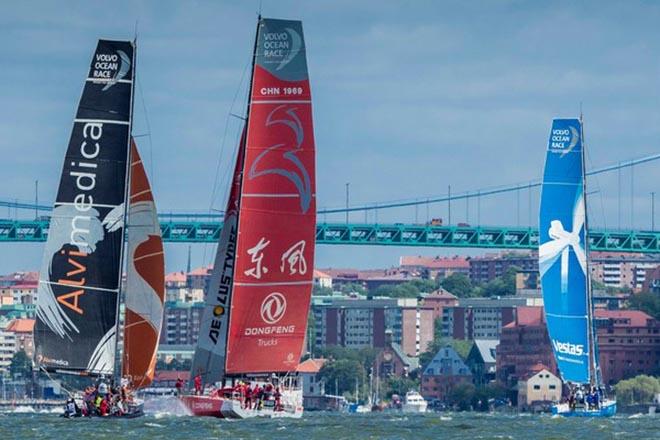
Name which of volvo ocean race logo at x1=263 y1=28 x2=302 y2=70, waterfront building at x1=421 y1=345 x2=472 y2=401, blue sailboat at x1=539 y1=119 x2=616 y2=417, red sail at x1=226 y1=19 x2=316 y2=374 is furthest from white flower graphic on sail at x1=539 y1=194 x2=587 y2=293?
waterfront building at x1=421 y1=345 x2=472 y2=401

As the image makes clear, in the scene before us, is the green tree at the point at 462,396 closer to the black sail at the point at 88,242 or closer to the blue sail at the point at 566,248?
the blue sail at the point at 566,248

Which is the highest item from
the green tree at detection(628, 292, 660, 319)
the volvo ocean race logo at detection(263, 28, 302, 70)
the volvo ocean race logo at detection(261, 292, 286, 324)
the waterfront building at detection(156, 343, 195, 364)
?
the green tree at detection(628, 292, 660, 319)

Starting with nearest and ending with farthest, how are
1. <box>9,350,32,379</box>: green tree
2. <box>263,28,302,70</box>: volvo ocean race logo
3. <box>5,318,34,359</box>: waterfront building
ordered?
1. <box>263,28,302,70</box>: volvo ocean race logo
2. <box>9,350,32,379</box>: green tree
3. <box>5,318,34,359</box>: waterfront building

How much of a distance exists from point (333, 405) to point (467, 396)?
228 inches

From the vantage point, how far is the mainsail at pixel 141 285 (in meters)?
32.1

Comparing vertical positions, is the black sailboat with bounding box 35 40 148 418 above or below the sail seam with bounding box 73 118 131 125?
below

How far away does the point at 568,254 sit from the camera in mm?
41969

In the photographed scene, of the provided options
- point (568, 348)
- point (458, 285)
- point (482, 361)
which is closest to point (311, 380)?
point (482, 361)

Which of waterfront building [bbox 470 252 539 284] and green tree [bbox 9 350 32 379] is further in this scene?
waterfront building [bbox 470 252 539 284]

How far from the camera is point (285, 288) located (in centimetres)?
3206

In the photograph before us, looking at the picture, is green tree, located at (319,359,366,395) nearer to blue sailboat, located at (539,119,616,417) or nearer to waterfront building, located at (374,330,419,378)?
waterfront building, located at (374,330,419,378)

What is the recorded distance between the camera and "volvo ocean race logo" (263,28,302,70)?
104ft

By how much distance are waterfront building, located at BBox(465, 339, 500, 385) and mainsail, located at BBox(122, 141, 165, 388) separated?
72907 millimetres

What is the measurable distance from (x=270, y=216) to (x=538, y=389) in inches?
2416
